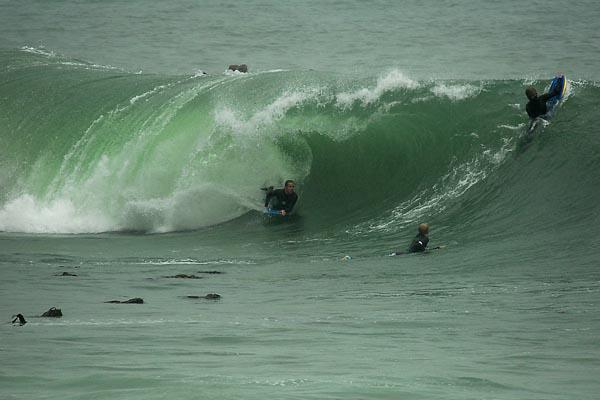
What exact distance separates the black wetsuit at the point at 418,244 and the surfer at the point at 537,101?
4.07 metres

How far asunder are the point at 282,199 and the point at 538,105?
174 inches

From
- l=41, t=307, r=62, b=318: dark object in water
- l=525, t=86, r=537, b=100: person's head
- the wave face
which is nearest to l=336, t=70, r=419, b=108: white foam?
the wave face

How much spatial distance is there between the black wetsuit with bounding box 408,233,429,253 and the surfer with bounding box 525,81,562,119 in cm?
407

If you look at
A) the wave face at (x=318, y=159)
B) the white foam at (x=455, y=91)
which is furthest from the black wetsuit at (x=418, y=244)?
the white foam at (x=455, y=91)

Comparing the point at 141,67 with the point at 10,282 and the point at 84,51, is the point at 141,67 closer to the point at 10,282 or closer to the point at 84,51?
the point at 84,51

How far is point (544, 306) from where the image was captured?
440 inches

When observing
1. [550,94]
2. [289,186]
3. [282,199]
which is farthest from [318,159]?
[550,94]

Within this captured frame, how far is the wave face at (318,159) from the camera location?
59.0 ft

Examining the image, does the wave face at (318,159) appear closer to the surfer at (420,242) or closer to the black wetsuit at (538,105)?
the black wetsuit at (538,105)

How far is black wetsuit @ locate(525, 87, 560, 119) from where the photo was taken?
61.6ft

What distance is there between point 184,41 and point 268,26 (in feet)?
13.1

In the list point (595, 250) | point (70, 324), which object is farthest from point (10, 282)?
point (595, 250)

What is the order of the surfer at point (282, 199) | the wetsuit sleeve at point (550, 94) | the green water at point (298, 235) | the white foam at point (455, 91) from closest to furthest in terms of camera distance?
the green water at point (298, 235) → the wetsuit sleeve at point (550, 94) → the surfer at point (282, 199) → the white foam at point (455, 91)

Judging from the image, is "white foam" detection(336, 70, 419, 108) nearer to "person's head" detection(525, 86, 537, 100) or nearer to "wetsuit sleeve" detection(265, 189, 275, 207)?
"wetsuit sleeve" detection(265, 189, 275, 207)
